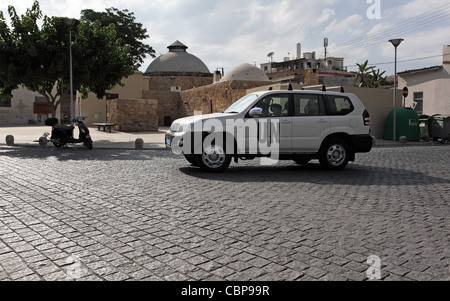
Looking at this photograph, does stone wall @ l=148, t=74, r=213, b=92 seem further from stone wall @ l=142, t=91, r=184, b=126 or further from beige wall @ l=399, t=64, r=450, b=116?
beige wall @ l=399, t=64, r=450, b=116

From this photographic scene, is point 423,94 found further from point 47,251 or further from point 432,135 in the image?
point 47,251

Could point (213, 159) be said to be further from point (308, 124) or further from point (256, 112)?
point (308, 124)

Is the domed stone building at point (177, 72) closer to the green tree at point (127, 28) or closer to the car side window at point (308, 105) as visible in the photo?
the green tree at point (127, 28)

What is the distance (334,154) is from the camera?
9977mm

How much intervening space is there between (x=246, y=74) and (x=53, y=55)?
26783 mm

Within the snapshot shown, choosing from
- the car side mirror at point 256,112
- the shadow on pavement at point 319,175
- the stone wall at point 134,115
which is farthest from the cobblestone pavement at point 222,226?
the stone wall at point 134,115

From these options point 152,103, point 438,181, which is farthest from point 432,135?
point 152,103

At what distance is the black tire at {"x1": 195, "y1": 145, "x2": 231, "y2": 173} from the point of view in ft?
30.5

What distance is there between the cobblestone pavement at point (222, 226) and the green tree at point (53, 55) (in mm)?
8736

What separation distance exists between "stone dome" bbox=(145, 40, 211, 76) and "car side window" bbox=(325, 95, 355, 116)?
45.8 m

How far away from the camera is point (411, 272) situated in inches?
139

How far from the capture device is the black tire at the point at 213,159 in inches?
365

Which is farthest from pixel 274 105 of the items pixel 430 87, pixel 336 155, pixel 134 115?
pixel 430 87
